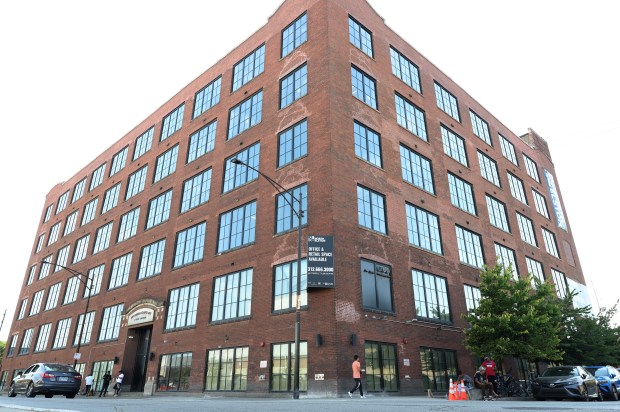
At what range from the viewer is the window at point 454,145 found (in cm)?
3339

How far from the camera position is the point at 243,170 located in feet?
94.1

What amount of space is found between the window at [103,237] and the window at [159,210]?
7.14 metres

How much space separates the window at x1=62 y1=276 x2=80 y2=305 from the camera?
1689 inches

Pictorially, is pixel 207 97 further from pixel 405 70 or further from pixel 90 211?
pixel 90 211

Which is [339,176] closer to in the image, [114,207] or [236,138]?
[236,138]

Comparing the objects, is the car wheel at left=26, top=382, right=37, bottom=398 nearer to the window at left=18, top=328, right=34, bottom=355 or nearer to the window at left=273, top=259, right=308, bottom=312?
the window at left=273, top=259, right=308, bottom=312

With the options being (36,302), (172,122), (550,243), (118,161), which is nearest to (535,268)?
(550,243)

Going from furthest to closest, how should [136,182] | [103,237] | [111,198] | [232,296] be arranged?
1. [111,198]
2. [103,237]
3. [136,182]
4. [232,296]

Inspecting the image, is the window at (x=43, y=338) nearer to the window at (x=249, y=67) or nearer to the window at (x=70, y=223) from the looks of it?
the window at (x=70, y=223)

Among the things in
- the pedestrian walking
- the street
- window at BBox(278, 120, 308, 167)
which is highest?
window at BBox(278, 120, 308, 167)

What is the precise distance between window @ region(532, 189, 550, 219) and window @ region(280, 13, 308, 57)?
29321mm

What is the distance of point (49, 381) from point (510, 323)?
23254 millimetres

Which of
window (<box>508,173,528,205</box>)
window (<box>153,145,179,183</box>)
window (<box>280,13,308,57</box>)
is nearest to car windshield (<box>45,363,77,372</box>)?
window (<box>153,145,179,183</box>)

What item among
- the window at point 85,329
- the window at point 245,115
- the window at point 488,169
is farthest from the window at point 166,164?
the window at point 488,169
